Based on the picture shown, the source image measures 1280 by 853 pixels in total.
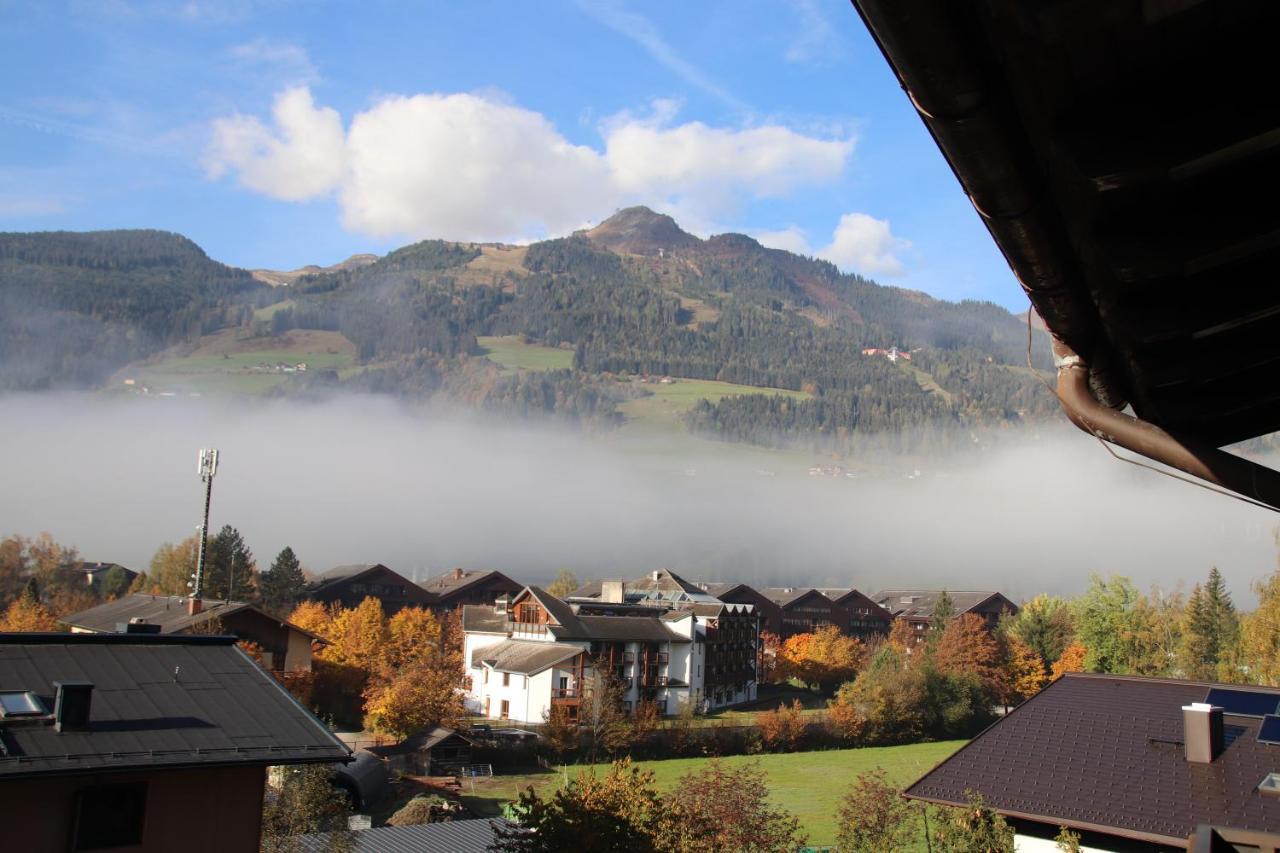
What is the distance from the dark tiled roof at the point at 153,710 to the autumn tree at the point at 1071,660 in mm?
67481

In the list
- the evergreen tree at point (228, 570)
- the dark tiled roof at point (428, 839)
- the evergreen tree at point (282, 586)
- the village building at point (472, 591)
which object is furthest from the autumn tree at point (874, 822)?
the village building at point (472, 591)

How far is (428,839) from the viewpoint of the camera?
25.3 metres

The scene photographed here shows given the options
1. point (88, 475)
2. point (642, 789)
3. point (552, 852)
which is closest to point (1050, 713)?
point (642, 789)

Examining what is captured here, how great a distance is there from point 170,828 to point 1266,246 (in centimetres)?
1668

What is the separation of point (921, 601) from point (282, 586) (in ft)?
232

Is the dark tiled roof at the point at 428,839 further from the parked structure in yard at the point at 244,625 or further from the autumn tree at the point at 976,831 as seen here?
the parked structure in yard at the point at 244,625

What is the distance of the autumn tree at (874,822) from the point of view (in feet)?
74.3

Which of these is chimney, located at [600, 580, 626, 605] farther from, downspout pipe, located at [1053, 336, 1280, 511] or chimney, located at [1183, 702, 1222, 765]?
downspout pipe, located at [1053, 336, 1280, 511]

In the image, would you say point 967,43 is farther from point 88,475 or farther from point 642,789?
point 88,475

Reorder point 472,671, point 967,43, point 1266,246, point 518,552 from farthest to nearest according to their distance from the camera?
point 518,552, point 472,671, point 1266,246, point 967,43

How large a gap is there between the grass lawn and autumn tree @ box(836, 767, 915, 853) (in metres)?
9.64

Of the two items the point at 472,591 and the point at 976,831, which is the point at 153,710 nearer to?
the point at 976,831

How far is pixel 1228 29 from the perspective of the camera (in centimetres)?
230

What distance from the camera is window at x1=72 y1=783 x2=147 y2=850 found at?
1445 cm
